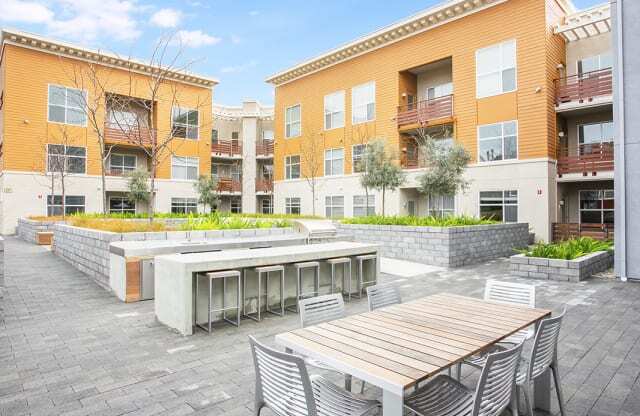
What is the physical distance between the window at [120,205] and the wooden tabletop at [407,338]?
1089 inches

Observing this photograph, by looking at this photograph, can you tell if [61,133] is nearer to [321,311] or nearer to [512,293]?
[321,311]

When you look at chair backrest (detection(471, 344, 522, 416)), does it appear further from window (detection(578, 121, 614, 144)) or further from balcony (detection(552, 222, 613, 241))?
window (detection(578, 121, 614, 144))

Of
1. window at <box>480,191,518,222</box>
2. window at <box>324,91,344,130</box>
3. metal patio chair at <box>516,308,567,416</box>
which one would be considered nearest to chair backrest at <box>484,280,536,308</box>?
metal patio chair at <box>516,308,567,416</box>

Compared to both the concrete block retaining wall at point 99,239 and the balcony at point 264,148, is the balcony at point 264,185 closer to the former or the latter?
the balcony at point 264,148

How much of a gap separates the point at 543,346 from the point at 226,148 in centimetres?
3205

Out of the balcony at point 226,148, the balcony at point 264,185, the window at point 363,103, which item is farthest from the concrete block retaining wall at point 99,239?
the balcony at point 226,148

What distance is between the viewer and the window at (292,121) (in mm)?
28895

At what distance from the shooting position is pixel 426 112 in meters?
21.3

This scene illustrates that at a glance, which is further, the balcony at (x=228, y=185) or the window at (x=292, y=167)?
the balcony at (x=228, y=185)

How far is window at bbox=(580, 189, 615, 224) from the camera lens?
1780 centimetres

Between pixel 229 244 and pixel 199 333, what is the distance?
2.76 m

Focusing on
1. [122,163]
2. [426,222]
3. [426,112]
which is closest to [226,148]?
[122,163]

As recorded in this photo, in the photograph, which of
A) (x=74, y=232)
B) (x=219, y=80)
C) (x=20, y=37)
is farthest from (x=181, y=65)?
(x=219, y=80)

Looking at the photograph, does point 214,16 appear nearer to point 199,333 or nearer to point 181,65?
point 181,65
